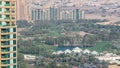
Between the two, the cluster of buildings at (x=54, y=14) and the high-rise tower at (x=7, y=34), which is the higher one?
the high-rise tower at (x=7, y=34)

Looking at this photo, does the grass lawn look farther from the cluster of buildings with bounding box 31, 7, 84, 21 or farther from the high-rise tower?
the high-rise tower

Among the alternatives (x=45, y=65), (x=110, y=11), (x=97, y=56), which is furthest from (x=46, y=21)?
(x=45, y=65)

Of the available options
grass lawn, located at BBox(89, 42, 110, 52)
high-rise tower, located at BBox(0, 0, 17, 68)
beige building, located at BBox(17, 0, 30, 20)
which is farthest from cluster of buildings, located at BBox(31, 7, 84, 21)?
high-rise tower, located at BBox(0, 0, 17, 68)

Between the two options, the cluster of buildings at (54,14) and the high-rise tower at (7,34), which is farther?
the cluster of buildings at (54,14)

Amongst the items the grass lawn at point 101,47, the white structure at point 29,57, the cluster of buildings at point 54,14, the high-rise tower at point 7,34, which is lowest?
the grass lawn at point 101,47

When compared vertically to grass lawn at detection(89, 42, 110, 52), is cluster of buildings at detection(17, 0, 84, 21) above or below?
above

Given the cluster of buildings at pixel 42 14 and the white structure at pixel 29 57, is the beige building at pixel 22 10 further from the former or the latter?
the white structure at pixel 29 57

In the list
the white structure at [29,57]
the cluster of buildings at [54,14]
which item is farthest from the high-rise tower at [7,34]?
the cluster of buildings at [54,14]

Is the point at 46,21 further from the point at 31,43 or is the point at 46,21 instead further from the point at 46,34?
the point at 31,43

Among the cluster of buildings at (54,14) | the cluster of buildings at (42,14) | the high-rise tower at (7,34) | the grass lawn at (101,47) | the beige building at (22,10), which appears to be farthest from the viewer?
the cluster of buildings at (54,14)
